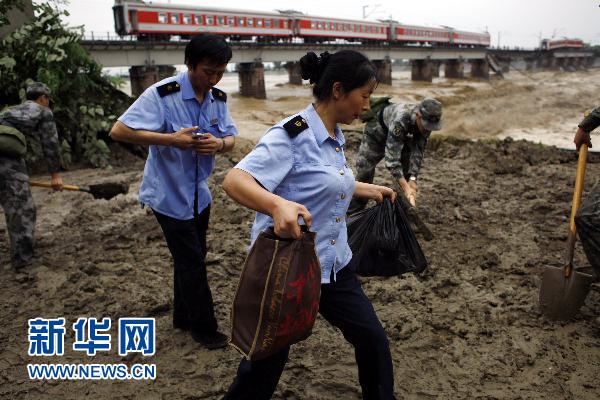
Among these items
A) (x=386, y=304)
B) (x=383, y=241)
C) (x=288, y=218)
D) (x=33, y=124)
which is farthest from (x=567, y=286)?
(x=33, y=124)

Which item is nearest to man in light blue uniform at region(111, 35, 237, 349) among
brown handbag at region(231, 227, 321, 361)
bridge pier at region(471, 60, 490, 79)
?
brown handbag at region(231, 227, 321, 361)

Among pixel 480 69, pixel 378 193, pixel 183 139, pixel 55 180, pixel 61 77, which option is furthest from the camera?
pixel 480 69

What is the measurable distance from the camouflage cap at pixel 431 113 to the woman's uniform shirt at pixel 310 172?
2341 mm

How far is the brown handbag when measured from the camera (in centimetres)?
146

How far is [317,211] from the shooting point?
178 cm

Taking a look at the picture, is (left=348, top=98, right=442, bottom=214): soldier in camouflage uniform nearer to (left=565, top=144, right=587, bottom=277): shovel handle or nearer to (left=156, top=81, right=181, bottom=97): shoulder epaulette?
(left=565, top=144, right=587, bottom=277): shovel handle

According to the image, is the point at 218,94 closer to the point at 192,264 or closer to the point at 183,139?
the point at 183,139

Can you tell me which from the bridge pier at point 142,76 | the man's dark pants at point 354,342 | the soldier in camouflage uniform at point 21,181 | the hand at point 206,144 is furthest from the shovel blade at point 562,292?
the bridge pier at point 142,76

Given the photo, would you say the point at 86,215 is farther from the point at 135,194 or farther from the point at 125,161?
the point at 125,161

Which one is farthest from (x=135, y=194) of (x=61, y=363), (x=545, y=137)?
(x=545, y=137)

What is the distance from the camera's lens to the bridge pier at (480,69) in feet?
155

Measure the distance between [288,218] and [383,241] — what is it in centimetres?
131

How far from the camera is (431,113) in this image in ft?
13.1

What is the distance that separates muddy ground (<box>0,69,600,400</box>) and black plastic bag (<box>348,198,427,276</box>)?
0.70 m
